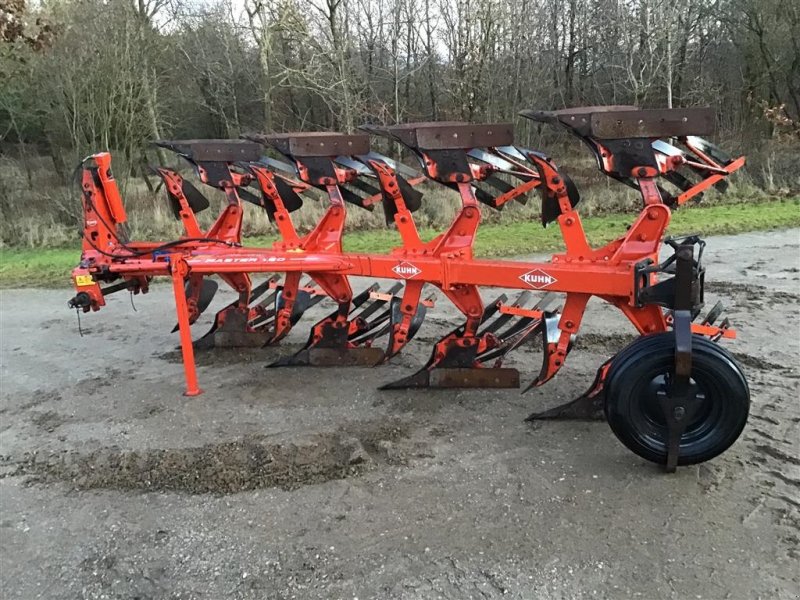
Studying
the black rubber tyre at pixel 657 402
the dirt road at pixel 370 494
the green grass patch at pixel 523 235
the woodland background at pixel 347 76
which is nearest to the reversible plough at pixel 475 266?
the black rubber tyre at pixel 657 402

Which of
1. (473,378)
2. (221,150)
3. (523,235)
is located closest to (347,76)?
(523,235)

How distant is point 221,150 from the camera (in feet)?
19.2

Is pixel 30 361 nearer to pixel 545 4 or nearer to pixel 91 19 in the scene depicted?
pixel 91 19

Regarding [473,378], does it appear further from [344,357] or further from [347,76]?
[347,76]

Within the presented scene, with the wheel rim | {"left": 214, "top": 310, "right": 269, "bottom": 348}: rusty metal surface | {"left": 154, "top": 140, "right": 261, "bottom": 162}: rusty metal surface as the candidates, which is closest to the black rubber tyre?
the wheel rim

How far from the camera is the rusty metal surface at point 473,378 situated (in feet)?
15.7

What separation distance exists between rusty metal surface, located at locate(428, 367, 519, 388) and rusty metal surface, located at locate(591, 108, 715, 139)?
182cm

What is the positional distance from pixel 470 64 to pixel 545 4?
5535 mm

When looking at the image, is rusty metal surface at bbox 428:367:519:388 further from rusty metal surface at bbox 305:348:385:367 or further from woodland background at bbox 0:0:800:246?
woodland background at bbox 0:0:800:246

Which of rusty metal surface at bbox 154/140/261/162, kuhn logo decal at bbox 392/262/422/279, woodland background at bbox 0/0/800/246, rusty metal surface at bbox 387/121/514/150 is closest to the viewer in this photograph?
rusty metal surface at bbox 387/121/514/150

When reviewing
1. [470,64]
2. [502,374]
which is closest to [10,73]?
[470,64]

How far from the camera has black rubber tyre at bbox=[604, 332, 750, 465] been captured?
3.32 m

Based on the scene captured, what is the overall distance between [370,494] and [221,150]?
3568mm

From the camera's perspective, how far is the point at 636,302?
12.5ft
